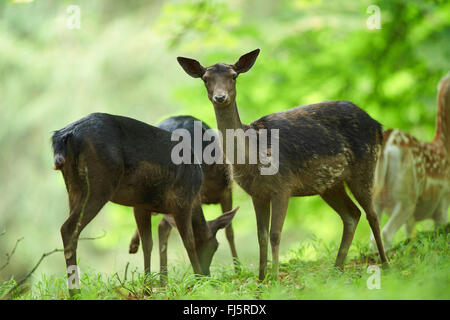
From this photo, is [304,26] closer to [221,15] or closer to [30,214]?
[221,15]

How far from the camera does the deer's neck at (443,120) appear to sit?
25.3 feet

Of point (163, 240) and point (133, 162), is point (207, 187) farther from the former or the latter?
point (133, 162)

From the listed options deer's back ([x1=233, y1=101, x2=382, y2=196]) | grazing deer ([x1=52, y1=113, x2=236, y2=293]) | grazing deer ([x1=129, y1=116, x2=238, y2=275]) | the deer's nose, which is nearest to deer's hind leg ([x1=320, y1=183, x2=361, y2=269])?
deer's back ([x1=233, y1=101, x2=382, y2=196])

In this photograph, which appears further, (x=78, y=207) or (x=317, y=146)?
(x=317, y=146)

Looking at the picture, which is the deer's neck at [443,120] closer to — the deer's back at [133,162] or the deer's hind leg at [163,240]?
the deer's back at [133,162]

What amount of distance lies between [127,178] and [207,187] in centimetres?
207

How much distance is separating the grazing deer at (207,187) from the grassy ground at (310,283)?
0.52m

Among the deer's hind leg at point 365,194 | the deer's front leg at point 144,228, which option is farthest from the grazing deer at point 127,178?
the deer's hind leg at point 365,194

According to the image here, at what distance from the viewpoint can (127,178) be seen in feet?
16.7

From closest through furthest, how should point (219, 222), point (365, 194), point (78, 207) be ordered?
1. point (78, 207)
2. point (365, 194)
3. point (219, 222)

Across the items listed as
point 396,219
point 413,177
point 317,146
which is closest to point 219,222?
point 317,146

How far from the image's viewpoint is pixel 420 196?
7477 millimetres

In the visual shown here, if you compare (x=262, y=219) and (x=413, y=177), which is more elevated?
(x=413, y=177)
